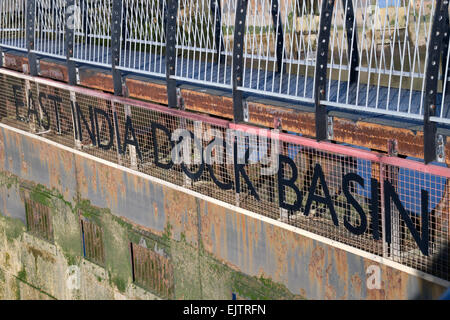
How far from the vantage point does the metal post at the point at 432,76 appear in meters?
5.04

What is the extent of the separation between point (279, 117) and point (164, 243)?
2621 mm

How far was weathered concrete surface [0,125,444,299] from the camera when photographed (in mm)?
6398

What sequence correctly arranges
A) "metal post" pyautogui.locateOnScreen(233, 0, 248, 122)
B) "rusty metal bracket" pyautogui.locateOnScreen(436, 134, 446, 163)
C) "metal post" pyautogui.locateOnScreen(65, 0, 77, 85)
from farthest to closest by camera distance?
"metal post" pyautogui.locateOnScreen(65, 0, 77, 85) → "metal post" pyautogui.locateOnScreen(233, 0, 248, 122) → "rusty metal bracket" pyautogui.locateOnScreen(436, 134, 446, 163)

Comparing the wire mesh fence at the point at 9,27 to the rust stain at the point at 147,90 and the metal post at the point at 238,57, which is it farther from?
the metal post at the point at 238,57

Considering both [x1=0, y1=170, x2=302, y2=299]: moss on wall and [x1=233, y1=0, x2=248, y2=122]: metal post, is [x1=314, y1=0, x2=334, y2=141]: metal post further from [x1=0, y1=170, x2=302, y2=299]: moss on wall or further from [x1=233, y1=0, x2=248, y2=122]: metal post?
[x1=0, y1=170, x2=302, y2=299]: moss on wall

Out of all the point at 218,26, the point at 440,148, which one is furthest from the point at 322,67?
the point at 218,26

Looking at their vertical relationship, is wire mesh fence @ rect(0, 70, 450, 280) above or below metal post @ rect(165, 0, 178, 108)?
below

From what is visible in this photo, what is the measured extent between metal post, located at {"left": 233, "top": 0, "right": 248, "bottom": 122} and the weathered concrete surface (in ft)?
3.70

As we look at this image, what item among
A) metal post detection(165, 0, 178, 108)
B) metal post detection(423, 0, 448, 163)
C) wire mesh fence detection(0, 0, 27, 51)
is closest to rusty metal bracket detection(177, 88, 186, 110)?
metal post detection(165, 0, 178, 108)

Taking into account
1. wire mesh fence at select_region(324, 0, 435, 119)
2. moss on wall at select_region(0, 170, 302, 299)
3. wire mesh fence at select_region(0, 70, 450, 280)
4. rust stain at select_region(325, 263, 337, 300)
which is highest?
wire mesh fence at select_region(324, 0, 435, 119)

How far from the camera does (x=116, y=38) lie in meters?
8.63

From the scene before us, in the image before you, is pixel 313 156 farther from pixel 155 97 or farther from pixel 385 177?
pixel 155 97

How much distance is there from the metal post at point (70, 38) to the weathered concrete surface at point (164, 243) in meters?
1.14
